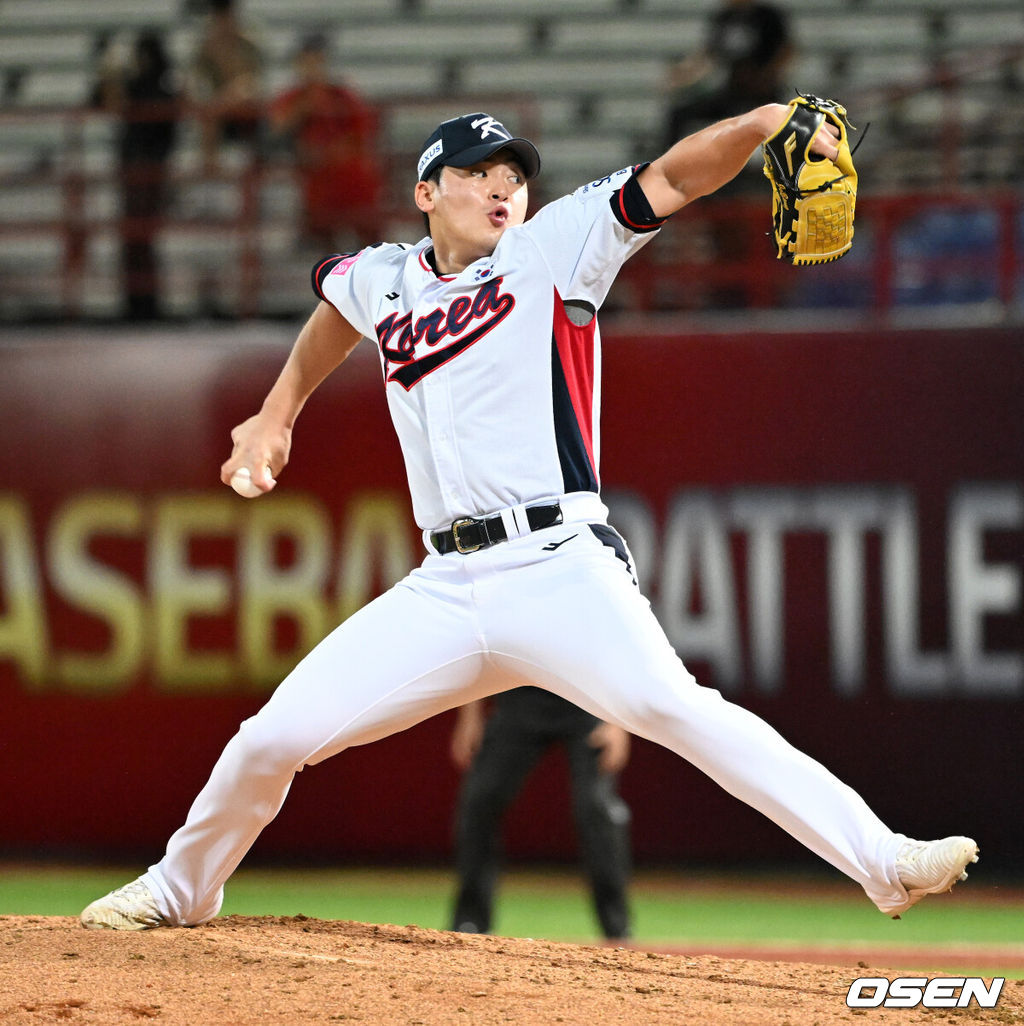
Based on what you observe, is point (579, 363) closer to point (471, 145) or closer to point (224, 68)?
point (471, 145)

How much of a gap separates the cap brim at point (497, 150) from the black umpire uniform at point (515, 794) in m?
2.17

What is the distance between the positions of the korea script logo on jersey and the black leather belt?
41cm

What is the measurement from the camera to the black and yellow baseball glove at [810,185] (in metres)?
3.54

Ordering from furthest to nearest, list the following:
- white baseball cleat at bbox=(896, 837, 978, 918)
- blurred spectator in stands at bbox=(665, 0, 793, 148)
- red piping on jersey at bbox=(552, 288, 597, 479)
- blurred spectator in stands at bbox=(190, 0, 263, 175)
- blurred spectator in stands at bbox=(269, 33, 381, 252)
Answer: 1. blurred spectator in stands at bbox=(190, 0, 263, 175)
2. blurred spectator in stands at bbox=(269, 33, 381, 252)
3. blurred spectator in stands at bbox=(665, 0, 793, 148)
4. red piping on jersey at bbox=(552, 288, 597, 479)
5. white baseball cleat at bbox=(896, 837, 978, 918)

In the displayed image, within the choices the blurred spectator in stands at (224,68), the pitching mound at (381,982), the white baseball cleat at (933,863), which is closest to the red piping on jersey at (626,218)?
the white baseball cleat at (933,863)

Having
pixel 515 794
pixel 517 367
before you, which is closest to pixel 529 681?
pixel 517 367

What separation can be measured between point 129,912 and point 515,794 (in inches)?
72.5

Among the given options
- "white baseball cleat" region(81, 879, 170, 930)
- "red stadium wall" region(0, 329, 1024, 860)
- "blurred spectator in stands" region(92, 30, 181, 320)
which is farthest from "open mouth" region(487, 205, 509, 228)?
"blurred spectator in stands" region(92, 30, 181, 320)

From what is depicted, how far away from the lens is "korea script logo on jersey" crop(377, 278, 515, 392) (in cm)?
385

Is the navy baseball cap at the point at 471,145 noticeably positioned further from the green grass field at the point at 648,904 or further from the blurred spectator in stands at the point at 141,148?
the blurred spectator in stands at the point at 141,148

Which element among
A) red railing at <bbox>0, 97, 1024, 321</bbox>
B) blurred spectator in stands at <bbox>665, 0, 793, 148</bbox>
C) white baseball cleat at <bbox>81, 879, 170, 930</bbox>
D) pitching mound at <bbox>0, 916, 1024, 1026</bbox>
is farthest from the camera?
blurred spectator in stands at <bbox>665, 0, 793, 148</bbox>

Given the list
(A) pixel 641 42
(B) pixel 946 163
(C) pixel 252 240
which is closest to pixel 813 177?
(B) pixel 946 163

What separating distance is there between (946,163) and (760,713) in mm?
3123

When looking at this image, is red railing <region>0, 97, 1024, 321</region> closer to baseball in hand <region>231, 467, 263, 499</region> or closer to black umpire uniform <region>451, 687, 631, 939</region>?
black umpire uniform <region>451, 687, 631, 939</region>
